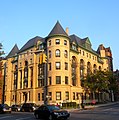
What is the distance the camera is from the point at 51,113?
2123 cm

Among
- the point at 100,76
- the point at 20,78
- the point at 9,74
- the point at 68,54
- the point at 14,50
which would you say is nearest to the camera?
the point at 68,54

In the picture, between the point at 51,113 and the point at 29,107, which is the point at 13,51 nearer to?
the point at 29,107

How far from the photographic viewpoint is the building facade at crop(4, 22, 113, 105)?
54.3 meters

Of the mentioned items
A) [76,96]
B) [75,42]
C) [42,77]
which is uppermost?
[75,42]

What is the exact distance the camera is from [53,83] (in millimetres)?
53781

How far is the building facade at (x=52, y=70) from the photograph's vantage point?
54312 millimetres

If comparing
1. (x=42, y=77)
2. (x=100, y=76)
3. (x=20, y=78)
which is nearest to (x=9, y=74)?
(x=20, y=78)

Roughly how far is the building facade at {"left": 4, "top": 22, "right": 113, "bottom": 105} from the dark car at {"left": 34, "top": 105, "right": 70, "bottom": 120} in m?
24.2

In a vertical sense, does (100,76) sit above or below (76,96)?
above

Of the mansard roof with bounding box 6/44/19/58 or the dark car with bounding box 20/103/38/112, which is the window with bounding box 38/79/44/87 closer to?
the dark car with bounding box 20/103/38/112

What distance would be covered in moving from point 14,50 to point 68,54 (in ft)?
89.2

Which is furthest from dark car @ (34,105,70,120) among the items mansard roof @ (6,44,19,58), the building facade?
mansard roof @ (6,44,19,58)

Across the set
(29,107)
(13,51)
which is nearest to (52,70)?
(29,107)

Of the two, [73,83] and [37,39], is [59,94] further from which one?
[37,39]
